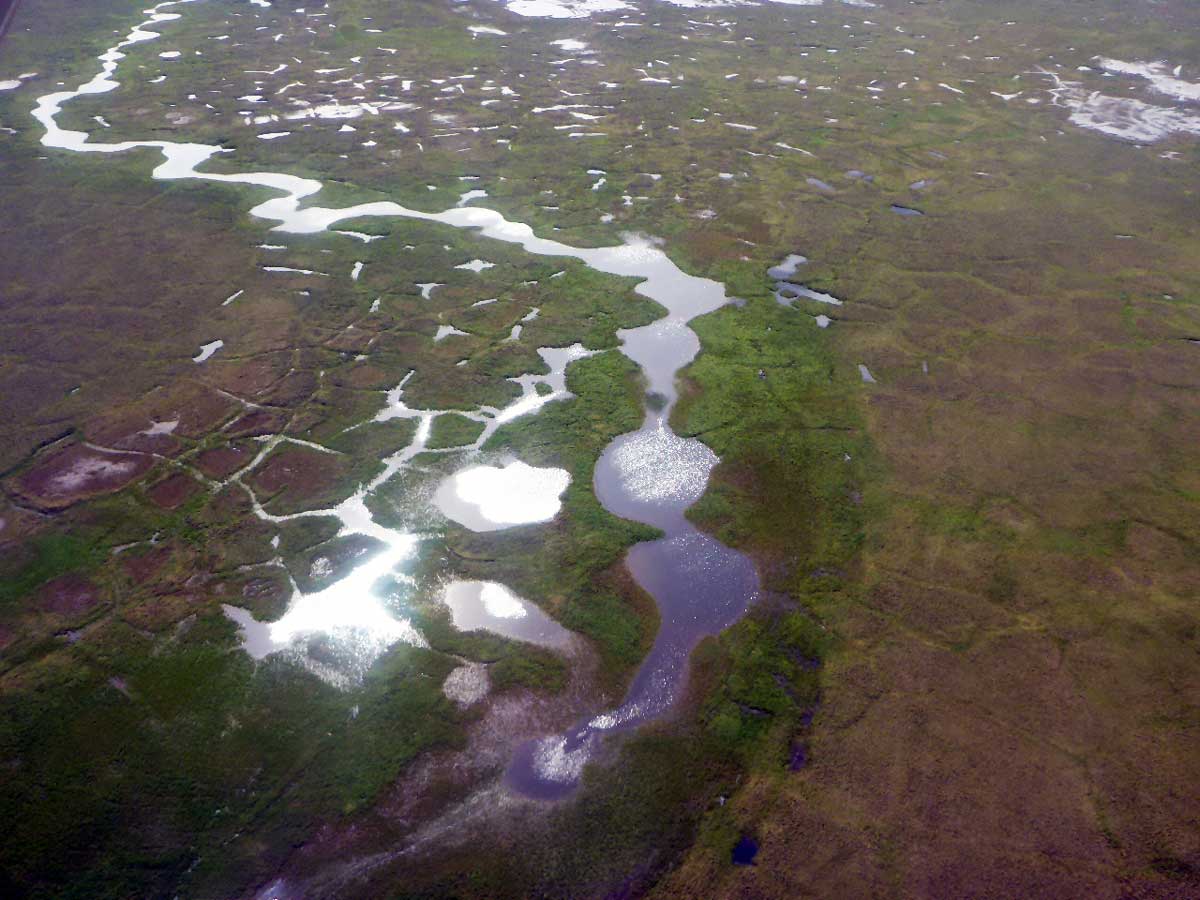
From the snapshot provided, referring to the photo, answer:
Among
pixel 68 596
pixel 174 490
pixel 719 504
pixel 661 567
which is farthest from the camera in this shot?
pixel 719 504

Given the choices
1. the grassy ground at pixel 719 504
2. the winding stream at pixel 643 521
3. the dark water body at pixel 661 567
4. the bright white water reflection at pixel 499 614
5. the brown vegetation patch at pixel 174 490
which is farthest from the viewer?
the brown vegetation patch at pixel 174 490

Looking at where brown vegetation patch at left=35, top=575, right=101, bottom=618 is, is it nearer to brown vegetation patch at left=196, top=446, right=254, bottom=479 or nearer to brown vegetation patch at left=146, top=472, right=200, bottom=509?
brown vegetation patch at left=146, top=472, right=200, bottom=509

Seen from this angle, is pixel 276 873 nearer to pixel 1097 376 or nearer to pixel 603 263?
pixel 603 263

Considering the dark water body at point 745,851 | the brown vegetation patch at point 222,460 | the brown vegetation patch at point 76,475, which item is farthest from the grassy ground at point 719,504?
the brown vegetation patch at point 76,475

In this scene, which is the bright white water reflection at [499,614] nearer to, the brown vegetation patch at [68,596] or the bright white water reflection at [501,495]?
the bright white water reflection at [501,495]

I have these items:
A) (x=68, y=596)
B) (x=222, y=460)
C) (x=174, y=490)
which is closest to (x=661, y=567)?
(x=222, y=460)

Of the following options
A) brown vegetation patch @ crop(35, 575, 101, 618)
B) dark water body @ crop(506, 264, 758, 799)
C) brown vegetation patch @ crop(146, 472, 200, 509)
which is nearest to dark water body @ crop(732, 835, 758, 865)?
dark water body @ crop(506, 264, 758, 799)

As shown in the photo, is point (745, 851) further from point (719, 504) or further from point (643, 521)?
point (719, 504)

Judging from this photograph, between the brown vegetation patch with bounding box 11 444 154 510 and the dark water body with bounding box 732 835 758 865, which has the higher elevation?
the brown vegetation patch with bounding box 11 444 154 510
